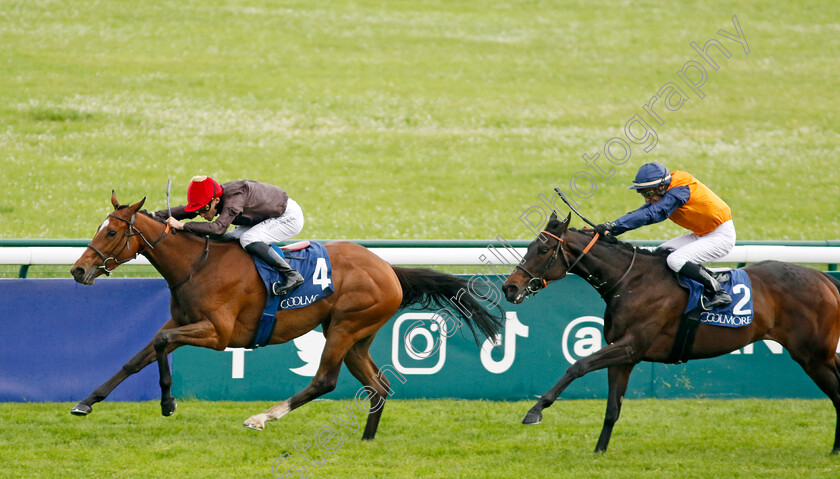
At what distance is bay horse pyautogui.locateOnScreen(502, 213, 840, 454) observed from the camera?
20.1 ft

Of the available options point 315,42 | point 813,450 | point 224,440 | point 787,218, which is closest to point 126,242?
point 224,440

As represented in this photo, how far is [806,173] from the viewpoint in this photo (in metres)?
16.6

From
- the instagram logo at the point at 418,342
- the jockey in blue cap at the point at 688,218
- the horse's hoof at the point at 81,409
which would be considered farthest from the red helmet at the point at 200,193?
the jockey in blue cap at the point at 688,218

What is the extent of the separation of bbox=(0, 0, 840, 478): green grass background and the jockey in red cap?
1.32m

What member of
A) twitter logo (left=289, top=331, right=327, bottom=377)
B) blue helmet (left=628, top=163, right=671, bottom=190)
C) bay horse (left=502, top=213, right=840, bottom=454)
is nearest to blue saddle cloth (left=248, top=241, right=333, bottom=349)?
twitter logo (left=289, top=331, right=327, bottom=377)

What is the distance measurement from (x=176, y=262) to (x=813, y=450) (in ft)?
14.9

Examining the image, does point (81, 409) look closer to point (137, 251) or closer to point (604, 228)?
point (137, 251)

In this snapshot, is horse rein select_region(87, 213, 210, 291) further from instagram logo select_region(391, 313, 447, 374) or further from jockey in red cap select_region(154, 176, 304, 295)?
instagram logo select_region(391, 313, 447, 374)

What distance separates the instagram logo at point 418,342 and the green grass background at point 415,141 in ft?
1.17

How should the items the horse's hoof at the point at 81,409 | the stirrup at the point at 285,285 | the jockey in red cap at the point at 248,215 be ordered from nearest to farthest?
the horse's hoof at the point at 81,409, the jockey in red cap at the point at 248,215, the stirrup at the point at 285,285

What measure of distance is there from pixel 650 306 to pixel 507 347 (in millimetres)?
1803

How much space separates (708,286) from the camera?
6.19 metres

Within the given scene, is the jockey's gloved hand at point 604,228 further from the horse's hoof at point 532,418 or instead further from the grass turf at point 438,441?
the grass turf at point 438,441

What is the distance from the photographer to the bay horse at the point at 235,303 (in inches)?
231
